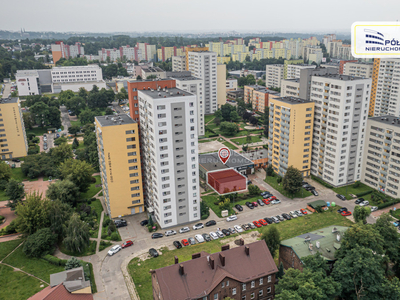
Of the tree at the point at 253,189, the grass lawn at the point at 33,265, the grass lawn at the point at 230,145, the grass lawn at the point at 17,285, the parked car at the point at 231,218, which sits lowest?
the grass lawn at the point at 17,285

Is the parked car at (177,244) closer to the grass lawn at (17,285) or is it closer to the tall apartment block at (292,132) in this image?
the grass lawn at (17,285)

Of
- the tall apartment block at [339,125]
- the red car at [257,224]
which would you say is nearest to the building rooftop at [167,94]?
the red car at [257,224]

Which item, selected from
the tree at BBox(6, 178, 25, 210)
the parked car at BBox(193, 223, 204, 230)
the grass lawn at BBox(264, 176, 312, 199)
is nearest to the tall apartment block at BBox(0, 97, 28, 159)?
the tree at BBox(6, 178, 25, 210)

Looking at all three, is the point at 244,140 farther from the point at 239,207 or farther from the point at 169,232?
the point at 169,232

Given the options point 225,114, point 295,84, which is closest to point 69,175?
point 295,84

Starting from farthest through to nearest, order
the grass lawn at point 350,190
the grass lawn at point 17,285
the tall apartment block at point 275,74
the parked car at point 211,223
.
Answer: the tall apartment block at point 275,74 < the grass lawn at point 350,190 < the parked car at point 211,223 < the grass lawn at point 17,285

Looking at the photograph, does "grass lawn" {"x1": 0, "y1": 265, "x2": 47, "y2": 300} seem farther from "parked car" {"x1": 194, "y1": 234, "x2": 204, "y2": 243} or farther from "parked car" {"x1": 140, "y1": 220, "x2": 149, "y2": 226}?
"parked car" {"x1": 194, "y1": 234, "x2": 204, "y2": 243}

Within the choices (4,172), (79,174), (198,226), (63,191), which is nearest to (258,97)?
(79,174)
